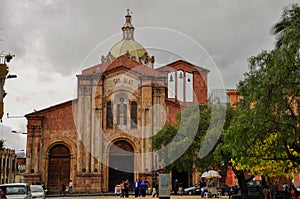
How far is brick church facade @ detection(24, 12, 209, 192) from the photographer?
46.6m

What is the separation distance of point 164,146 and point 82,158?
8.94 metres

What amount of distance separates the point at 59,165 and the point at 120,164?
6058 millimetres

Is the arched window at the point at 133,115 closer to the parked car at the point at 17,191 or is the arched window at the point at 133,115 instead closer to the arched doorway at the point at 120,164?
the arched doorway at the point at 120,164

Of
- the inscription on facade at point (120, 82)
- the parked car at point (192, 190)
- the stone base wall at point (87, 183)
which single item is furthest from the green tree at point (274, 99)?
the inscription on facade at point (120, 82)

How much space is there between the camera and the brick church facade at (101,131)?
46.6 meters

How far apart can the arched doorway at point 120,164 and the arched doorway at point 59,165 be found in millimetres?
4334

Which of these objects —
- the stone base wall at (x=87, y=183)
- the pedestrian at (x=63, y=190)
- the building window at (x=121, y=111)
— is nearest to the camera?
the pedestrian at (x=63, y=190)

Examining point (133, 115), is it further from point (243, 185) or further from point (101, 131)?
point (243, 185)

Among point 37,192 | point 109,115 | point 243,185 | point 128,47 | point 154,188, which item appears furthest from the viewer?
point 128,47

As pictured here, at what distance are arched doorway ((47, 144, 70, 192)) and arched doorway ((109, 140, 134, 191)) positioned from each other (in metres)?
4.33

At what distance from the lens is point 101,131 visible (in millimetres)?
47438

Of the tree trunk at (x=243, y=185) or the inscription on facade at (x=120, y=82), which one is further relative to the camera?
the inscription on facade at (x=120, y=82)

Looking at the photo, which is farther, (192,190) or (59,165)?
(59,165)

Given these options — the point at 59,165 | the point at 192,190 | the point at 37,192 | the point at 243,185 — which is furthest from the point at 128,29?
the point at 37,192
